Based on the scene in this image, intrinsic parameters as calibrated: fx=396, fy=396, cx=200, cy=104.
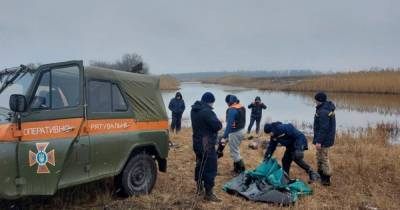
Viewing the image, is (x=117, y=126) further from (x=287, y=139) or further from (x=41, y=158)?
(x=287, y=139)

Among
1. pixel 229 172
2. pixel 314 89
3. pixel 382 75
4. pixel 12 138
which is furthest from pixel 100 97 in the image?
pixel 314 89

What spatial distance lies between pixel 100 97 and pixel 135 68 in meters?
1.82

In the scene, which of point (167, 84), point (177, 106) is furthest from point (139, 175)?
point (167, 84)

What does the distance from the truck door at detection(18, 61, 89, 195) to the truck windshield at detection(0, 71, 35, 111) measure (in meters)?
0.15

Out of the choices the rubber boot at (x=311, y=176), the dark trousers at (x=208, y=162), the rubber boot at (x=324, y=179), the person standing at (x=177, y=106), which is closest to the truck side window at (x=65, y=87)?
the dark trousers at (x=208, y=162)

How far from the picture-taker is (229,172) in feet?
29.0

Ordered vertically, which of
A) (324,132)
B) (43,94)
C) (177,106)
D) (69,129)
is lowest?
(324,132)

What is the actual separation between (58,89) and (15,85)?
599 mm

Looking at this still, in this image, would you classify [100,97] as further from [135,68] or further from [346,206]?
[346,206]

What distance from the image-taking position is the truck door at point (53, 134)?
5078 mm

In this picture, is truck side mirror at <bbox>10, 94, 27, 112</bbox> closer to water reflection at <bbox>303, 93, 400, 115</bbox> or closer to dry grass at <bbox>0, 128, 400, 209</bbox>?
dry grass at <bbox>0, 128, 400, 209</bbox>

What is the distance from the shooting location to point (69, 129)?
5352 mm

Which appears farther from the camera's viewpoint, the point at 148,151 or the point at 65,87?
the point at 148,151

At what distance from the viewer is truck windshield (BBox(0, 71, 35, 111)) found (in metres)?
5.34
